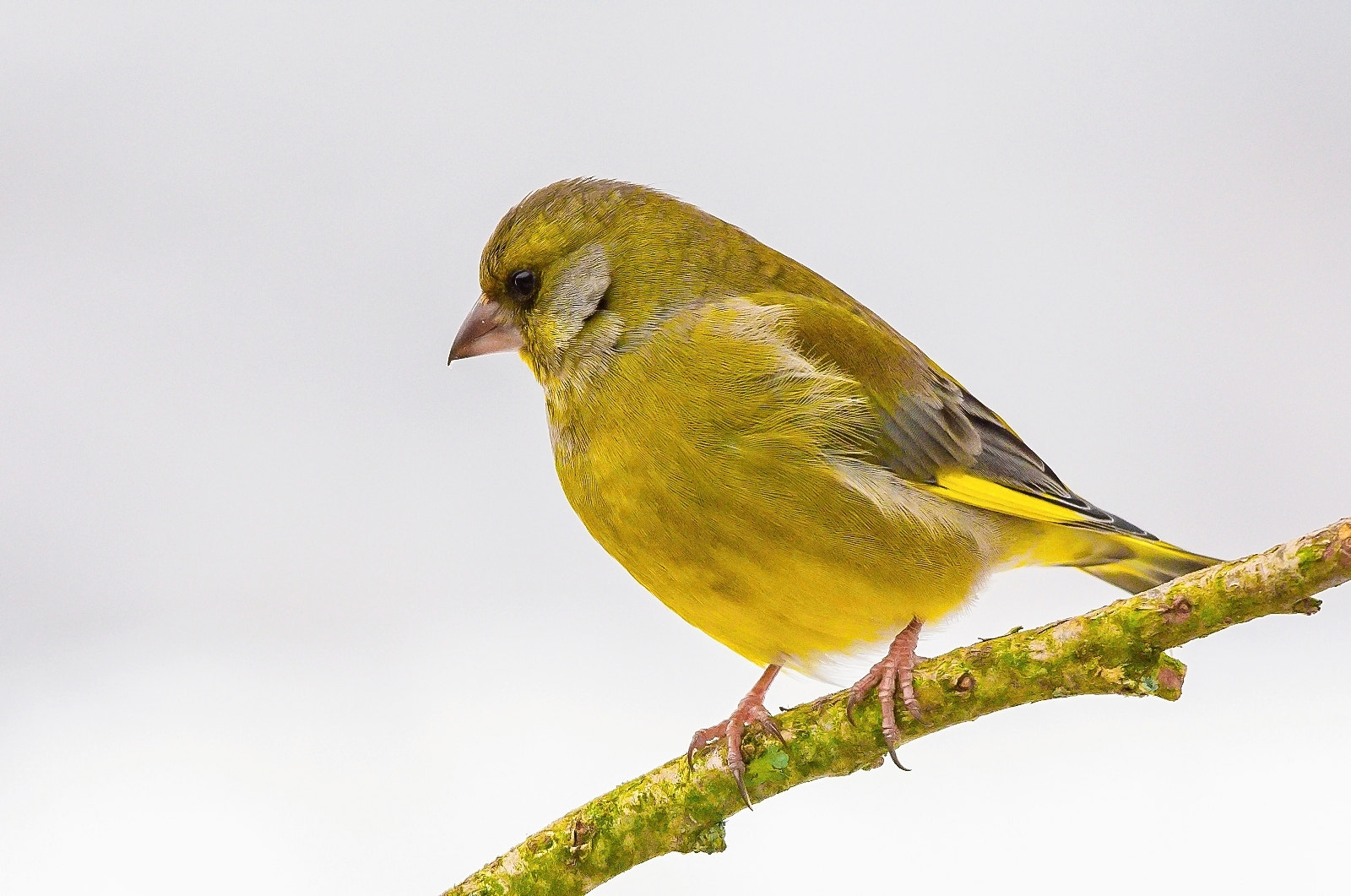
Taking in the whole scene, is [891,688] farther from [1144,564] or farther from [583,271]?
[583,271]

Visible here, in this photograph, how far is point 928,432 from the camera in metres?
2.44

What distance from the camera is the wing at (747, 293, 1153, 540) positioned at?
2.36 metres

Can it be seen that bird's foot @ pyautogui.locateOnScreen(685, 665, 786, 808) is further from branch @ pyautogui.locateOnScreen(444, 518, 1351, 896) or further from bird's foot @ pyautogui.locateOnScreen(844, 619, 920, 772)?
bird's foot @ pyautogui.locateOnScreen(844, 619, 920, 772)

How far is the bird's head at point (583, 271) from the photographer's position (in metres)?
2.41

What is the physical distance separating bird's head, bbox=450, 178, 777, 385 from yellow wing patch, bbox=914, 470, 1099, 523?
587 millimetres

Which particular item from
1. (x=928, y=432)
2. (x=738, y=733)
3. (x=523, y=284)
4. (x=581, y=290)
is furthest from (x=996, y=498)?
(x=523, y=284)

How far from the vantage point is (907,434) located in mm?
2396

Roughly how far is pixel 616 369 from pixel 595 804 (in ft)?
2.58

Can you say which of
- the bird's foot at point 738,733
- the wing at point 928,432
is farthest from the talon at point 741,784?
the wing at point 928,432

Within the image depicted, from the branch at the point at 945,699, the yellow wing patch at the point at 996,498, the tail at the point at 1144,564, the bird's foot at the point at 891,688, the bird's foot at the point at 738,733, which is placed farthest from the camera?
the tail at the point at 1144,564

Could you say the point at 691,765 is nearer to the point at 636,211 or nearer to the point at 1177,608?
the point at 1177,608

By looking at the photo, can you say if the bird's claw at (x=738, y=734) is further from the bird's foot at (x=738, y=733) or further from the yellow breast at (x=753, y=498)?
the yellow breast at (x=753, y=498)

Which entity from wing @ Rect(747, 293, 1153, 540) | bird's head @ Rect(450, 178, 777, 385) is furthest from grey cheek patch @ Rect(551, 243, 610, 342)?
wing @ Rect(747, 293, 1153, 540)

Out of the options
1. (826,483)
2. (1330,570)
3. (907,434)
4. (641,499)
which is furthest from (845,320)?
(1330,570)
